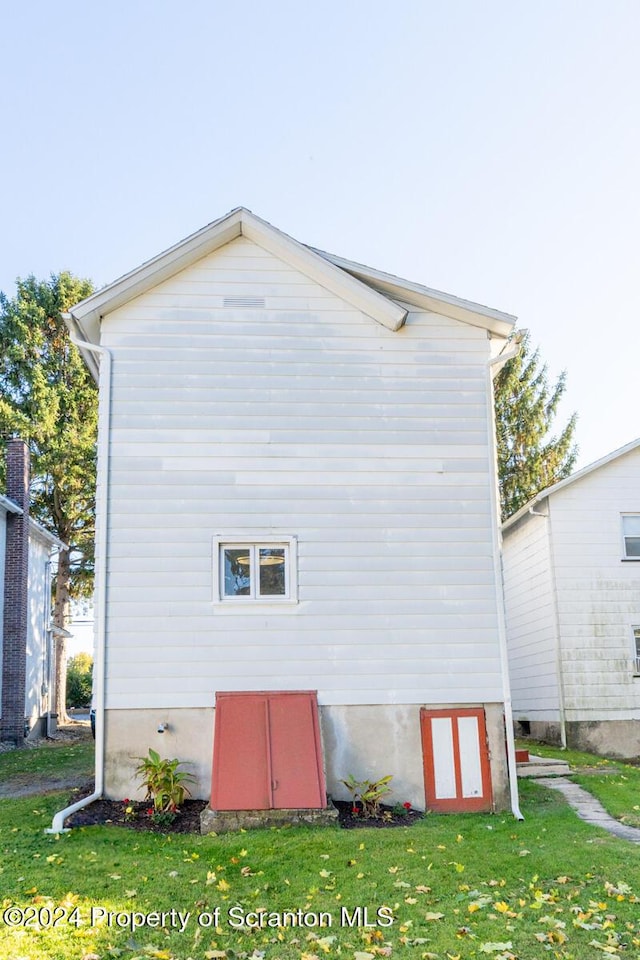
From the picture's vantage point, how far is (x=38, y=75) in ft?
46.0

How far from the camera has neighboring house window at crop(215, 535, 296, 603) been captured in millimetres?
11688

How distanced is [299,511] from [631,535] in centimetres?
1010

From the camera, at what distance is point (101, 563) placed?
11539mm

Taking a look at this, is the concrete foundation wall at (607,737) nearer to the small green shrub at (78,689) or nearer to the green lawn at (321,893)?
the green lawn at (321,893)

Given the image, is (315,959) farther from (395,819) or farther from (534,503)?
(534,503)

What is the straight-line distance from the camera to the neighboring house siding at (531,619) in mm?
19344

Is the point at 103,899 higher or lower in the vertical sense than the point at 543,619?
lower

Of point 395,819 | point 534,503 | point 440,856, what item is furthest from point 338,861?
point 534,503

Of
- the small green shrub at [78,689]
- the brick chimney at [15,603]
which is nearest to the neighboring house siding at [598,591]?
the brick chimney at [15,603]

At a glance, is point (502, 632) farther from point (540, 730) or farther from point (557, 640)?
point (540, 730)

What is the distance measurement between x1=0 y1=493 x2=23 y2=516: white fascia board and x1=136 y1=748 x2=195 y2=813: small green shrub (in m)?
11.0

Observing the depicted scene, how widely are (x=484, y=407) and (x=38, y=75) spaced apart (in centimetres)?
876

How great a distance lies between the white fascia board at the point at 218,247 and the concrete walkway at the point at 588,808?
22.8 ft

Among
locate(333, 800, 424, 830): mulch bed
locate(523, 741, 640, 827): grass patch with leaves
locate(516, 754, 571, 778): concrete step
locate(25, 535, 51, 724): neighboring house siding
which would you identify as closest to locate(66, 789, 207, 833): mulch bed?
locate(333, 800, 424, 830): mulch bed
